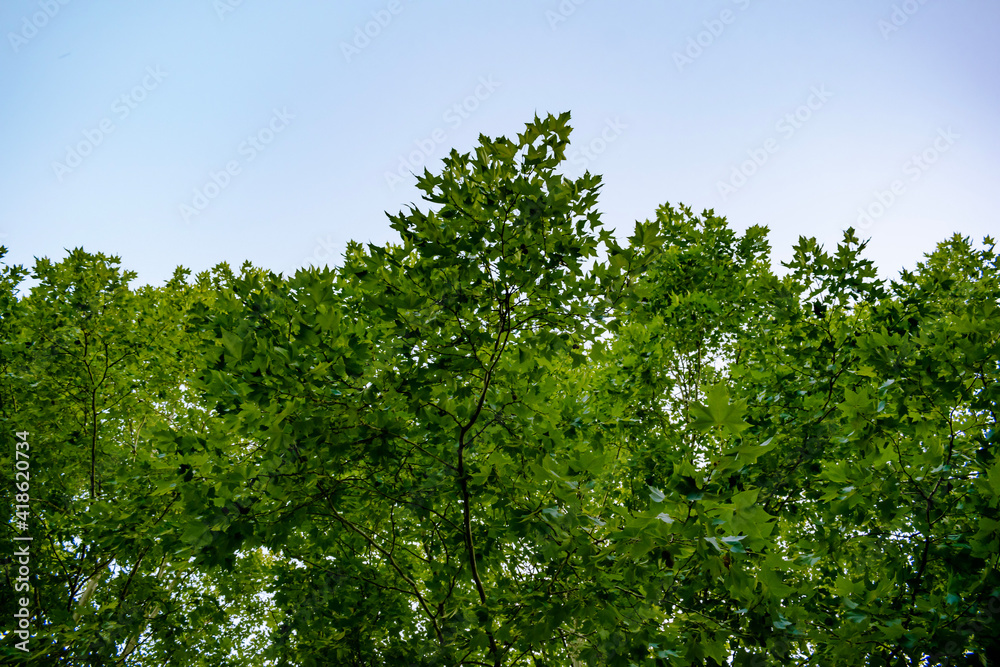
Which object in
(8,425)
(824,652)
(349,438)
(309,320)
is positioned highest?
(8,425)

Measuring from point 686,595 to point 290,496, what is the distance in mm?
2361

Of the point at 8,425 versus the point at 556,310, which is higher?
the point at 8,425

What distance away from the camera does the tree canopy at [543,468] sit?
285 centimetres

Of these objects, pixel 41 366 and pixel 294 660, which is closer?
pixel 294 660

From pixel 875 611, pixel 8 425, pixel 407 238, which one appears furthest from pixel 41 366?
pixel 875 611

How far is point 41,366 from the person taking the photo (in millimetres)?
6871

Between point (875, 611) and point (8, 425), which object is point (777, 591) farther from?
point (8, 425)

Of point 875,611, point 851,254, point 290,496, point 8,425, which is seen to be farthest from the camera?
point 8,425

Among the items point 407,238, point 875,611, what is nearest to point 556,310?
point 407,238

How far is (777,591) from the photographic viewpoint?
235 cm

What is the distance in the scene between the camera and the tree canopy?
9.34ft

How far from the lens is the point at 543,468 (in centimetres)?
237

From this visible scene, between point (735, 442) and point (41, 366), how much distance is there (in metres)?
8.44

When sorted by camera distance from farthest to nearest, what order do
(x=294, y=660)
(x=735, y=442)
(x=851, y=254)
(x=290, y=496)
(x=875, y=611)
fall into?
(x=735, y=442) → (x=851, y=254) → (x=294, y=660) → (x=290, y=496) → (x=875, y=611)
